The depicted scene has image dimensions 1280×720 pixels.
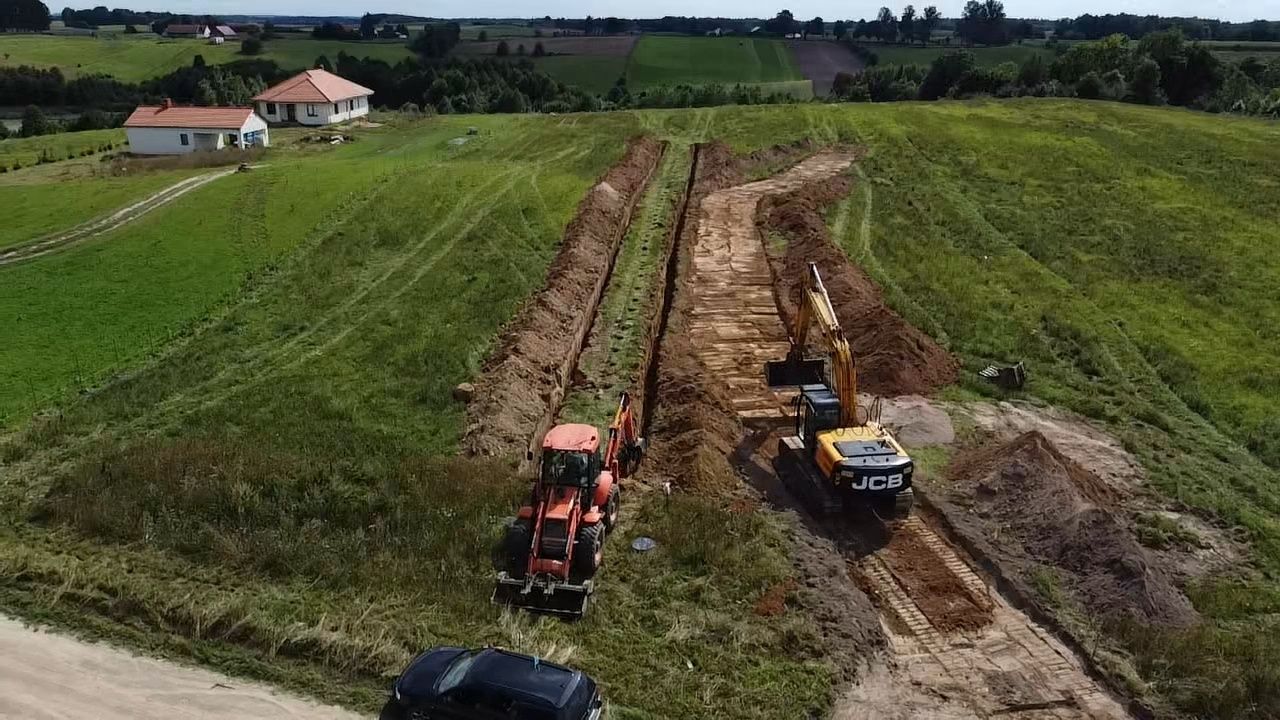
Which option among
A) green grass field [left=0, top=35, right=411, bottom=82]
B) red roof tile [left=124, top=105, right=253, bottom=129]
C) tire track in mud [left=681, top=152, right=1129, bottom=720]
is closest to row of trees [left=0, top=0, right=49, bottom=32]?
green grass field [left=0, top=35, right=411, bottom=82]

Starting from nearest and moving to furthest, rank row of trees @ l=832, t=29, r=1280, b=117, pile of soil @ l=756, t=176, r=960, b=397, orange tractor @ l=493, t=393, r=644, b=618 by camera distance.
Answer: orange tractor @ l=493, t=393, r=644, b=618, pile of soil @ l=756, t=176, r=960, b=397, row of trees @ l=832, t=29, r=1280, b=117

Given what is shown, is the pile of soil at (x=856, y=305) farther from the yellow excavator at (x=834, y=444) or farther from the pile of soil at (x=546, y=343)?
the pile of soil at (x=546, y=343)

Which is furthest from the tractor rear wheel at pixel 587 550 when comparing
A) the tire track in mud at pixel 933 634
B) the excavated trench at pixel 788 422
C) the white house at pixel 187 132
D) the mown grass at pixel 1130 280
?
the white house at pixel 187 132

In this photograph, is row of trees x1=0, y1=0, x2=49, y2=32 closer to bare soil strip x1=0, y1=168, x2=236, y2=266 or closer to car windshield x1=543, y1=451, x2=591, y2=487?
bare soil strip x1=0, y1=168, x2=236, y2=266

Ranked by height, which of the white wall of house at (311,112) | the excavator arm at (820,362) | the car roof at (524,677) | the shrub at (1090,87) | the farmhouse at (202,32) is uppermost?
the farmhouse at (202,32)

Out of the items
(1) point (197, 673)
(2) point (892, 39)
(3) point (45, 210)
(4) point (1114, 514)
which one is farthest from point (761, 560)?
(2) point (892, 39)

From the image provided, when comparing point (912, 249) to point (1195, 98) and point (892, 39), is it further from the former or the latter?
point (892, 39)

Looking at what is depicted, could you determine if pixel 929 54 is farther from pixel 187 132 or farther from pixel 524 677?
pixel 524 677
